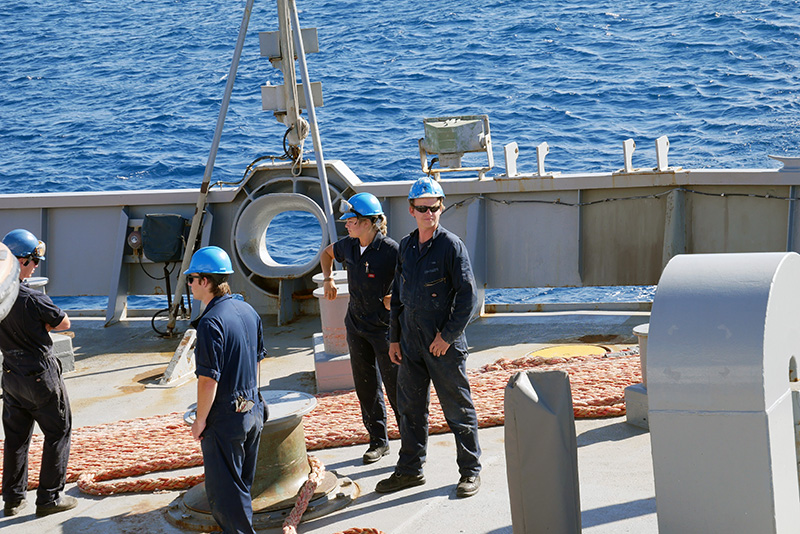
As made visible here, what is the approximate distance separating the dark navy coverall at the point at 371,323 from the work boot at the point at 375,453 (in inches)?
0.9

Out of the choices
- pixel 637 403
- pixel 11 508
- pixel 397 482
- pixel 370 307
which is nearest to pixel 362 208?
pixel 370 307

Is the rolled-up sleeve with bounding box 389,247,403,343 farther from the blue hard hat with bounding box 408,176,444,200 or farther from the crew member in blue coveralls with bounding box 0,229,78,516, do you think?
the crew member in blue coveralls with bounding box 0,229,78,516

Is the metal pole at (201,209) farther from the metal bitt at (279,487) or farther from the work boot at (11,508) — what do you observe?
the metal bitt at (279,487)

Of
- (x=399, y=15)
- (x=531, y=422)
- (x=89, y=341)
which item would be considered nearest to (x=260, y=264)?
(x=89, y=341)

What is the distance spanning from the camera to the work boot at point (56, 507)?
16.7 ft

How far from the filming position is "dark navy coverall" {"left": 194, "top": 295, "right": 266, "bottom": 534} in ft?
13.3

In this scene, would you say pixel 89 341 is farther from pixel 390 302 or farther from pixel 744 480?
pixel 744 480

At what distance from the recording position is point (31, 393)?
198 inches

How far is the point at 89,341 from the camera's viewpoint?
9953mm

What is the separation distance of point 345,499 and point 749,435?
8.25 ft

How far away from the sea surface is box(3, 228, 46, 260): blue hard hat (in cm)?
1475

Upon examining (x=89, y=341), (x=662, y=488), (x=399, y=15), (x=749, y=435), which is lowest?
(x=89, y=341)

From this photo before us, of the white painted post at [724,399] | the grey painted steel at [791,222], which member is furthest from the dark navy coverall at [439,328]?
the grey painted steel at [791,222]

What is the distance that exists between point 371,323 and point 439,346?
0.85 m
